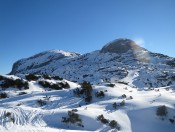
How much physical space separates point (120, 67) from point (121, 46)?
51.0 m

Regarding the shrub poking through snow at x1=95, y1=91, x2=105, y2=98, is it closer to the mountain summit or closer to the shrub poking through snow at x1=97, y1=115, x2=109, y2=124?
the shrub poking through snow at x1=97, y1=115, x2=109, y2=124

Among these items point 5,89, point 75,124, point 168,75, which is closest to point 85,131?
point 75,124

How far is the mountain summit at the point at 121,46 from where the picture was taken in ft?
467

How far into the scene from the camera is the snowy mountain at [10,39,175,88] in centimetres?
6931

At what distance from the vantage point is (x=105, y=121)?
68.9 feet

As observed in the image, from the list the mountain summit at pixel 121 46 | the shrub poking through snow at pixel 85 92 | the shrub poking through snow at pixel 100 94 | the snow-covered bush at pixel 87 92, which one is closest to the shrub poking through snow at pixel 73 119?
the snow-covered bush at pixel 87 92

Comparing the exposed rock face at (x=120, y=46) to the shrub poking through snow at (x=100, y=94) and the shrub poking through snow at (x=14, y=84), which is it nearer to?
the shrub poking through snow at (x=14, y=84)

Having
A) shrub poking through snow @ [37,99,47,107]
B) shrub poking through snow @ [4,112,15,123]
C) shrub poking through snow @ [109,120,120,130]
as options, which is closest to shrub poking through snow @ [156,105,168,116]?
shrub poking through snow @ [109,120,120,130]

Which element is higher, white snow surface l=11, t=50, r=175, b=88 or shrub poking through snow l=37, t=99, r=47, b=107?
white snow surface l=11, t=50, r=175, b=88

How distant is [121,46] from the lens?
473 feet

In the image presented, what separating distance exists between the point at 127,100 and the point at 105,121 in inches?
246

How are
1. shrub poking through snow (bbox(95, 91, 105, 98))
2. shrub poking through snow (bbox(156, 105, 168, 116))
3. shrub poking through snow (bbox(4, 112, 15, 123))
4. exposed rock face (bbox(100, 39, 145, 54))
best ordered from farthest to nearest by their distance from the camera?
exposed rock face (bbox(100, 39, 145, 54)) < shrub poking through snow (bbox(95, 91, 105, 98)) < shrub poking through snow (bbox(156, 105, 168, 116)) < shrub poking through snow (bbox(4, 112, 15, 123))

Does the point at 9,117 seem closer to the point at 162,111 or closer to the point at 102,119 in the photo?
the point at 102,119

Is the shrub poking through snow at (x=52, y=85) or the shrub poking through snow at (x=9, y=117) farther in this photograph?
the shrub poking through snow at (x=52, y=85)
